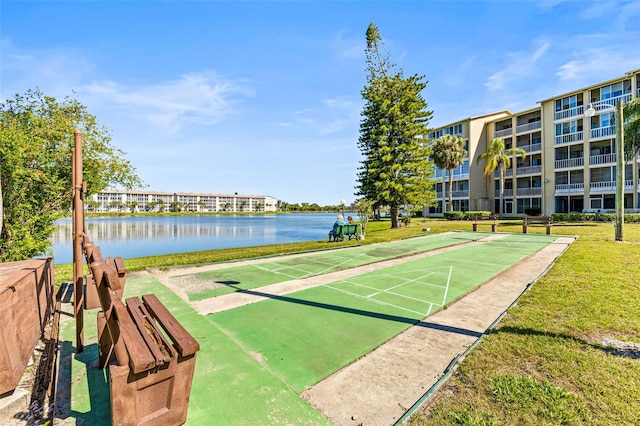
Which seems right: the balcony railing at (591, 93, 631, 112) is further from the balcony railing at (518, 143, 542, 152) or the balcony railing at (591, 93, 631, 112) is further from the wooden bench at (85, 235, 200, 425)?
the wooden bench at (85, 235, 200, 425)

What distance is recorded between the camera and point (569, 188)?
3259cm

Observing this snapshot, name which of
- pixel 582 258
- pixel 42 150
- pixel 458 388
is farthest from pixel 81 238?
A: pixel 582 258

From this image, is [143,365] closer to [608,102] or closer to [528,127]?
[608,102]

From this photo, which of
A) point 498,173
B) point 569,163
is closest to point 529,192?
point 498,173

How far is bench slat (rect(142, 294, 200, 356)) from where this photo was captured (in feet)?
6.40

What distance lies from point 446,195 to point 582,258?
124 feet

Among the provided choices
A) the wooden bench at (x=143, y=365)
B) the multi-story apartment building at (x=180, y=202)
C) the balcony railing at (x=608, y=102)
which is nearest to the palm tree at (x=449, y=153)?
the balcony railing at (x=608, y=102)

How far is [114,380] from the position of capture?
Result: 1.81 metres

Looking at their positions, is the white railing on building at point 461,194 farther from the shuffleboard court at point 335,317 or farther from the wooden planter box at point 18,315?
the wooden planter box at point 18,315

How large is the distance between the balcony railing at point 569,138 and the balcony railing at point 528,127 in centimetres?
313

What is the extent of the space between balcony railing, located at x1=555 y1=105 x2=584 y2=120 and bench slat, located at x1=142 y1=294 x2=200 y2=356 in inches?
1702

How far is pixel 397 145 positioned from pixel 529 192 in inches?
868

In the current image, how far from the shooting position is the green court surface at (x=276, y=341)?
2.48 meters

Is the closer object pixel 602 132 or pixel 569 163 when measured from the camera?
pixel 602 132
